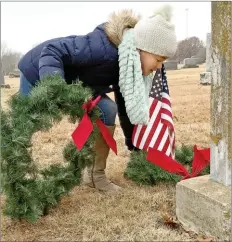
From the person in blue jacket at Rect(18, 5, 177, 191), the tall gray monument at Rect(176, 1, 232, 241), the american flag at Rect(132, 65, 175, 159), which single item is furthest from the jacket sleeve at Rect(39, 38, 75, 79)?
the tall gray monument at Rect(176, 1, 232, 241)

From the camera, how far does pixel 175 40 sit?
2639 mm

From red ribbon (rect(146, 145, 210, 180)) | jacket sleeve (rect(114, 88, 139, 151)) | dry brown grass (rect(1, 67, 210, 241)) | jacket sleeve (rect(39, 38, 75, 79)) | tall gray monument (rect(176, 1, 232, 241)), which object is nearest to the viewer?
tall gray monument (rect(176, 1, 232, 241))

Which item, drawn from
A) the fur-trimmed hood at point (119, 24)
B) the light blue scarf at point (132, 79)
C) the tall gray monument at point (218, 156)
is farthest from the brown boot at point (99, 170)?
the tall gray monument at point (218, 156)

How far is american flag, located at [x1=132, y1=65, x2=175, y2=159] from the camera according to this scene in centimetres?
307

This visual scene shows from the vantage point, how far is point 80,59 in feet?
8.73

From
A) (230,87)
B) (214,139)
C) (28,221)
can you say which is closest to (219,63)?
(230,87)

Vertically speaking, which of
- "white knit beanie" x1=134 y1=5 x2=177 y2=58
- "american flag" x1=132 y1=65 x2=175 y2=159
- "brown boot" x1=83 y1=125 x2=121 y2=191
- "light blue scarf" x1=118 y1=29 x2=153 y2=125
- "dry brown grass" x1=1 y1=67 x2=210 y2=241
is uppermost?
"white knit beanie" x1=134 y1=5 x2=177 y2=58

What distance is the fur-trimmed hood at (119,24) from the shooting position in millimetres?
2678

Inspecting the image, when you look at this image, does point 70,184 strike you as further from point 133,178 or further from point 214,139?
point 214,139

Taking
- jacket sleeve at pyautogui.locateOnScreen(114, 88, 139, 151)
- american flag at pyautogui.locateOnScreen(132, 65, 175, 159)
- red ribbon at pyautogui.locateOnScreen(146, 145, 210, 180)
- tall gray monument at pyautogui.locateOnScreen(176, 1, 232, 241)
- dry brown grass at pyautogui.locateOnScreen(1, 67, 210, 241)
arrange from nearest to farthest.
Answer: tall gray monument at pyautogui.locateOnScreen(176, 1, 232, 241), dry brown grass at pyautogui.locateOnScreen(1, 67, 210, 241), red ribbon at pyautogui.locateOnScreen(146, 145, 210, 180), american flag at pyautogui.locateOnScreen(132, 65, 175, 159), jacket sleeve at pyautogui.locateOnScreen(114, 88, 139, 151)

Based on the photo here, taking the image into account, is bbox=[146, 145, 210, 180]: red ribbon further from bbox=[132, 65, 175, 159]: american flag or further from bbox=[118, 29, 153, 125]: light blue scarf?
bbox=[132, 65, 175, 159]: american flag

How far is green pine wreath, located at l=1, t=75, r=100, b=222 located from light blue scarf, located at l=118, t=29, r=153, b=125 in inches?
9.9

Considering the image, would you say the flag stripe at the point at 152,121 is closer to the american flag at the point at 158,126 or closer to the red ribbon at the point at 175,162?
the american flag at the point at 158,126

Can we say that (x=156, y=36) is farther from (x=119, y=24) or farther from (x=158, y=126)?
(x=158, y=126)
